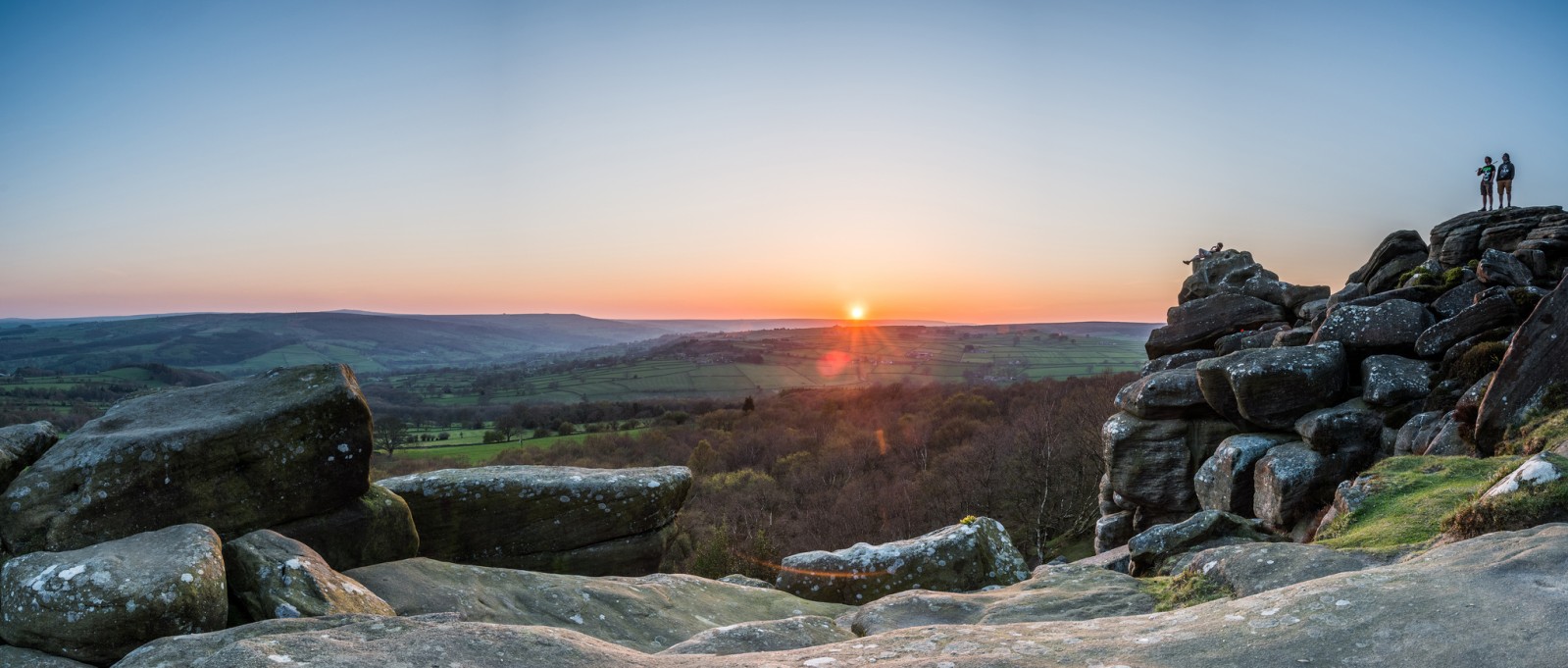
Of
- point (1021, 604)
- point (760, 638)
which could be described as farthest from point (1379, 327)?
point (760, 638)

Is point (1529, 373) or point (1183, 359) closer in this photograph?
point (1529, 373)

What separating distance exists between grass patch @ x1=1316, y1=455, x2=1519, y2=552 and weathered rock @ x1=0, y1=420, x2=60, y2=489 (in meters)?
17.1

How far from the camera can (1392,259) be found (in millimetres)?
23719

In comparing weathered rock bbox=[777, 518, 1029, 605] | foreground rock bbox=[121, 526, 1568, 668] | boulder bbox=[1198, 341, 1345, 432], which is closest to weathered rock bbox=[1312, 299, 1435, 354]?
boulder bbox=[1198, 341, 1345, 432]

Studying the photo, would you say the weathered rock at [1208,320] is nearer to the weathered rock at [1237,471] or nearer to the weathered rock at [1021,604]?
the weathered rock at [1237,471]

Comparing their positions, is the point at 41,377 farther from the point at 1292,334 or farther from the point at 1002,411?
the point at 1292,334

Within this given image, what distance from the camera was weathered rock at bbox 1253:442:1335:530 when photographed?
1603cm

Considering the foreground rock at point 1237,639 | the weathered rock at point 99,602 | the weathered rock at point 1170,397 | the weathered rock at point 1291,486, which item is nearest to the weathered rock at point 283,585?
the weathered rock at point 99,602

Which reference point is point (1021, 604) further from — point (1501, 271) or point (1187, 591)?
point (1501, 271)

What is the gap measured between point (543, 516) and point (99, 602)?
770cm

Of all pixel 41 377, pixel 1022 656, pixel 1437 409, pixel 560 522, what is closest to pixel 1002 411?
pixel 1437 409

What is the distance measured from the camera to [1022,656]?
563 centimetres

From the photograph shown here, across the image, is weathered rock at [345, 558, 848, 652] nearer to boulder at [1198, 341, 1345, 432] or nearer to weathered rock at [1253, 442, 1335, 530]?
weathered rock at [1253, 442, 1335, 530]

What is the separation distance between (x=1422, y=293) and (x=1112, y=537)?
10878 millimetres
